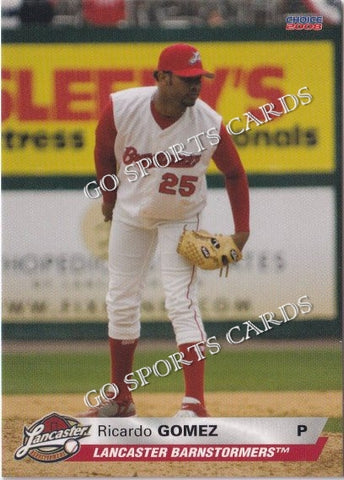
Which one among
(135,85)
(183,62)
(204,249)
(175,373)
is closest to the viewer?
(183,62)

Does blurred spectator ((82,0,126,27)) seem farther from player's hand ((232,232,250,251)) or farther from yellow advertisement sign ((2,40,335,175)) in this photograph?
player's hand ((232,232,250,251))

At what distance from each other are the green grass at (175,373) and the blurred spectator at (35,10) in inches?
57.5

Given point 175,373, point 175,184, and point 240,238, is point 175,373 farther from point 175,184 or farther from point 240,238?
point 175,184

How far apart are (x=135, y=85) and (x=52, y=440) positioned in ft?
5.22

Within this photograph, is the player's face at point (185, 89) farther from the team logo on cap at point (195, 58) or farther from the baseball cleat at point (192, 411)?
the baseball cleat at point (192, 411)

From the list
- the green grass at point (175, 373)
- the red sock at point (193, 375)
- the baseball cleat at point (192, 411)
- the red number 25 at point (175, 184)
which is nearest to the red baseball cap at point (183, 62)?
the red number 25 at point (175, 184)

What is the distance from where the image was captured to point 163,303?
5117mm

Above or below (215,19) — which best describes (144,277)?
below

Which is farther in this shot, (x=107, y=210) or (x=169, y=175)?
(x=107, y=210)

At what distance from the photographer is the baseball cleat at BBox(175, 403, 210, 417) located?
4.56m

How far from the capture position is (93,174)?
189 inches

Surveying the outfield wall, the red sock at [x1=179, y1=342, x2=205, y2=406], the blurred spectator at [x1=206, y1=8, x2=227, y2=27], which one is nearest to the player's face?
the outfield wall

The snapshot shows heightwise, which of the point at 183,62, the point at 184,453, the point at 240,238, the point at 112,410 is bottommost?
the point at 184,453

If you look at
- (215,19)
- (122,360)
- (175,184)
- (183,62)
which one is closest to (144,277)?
(122,360)
